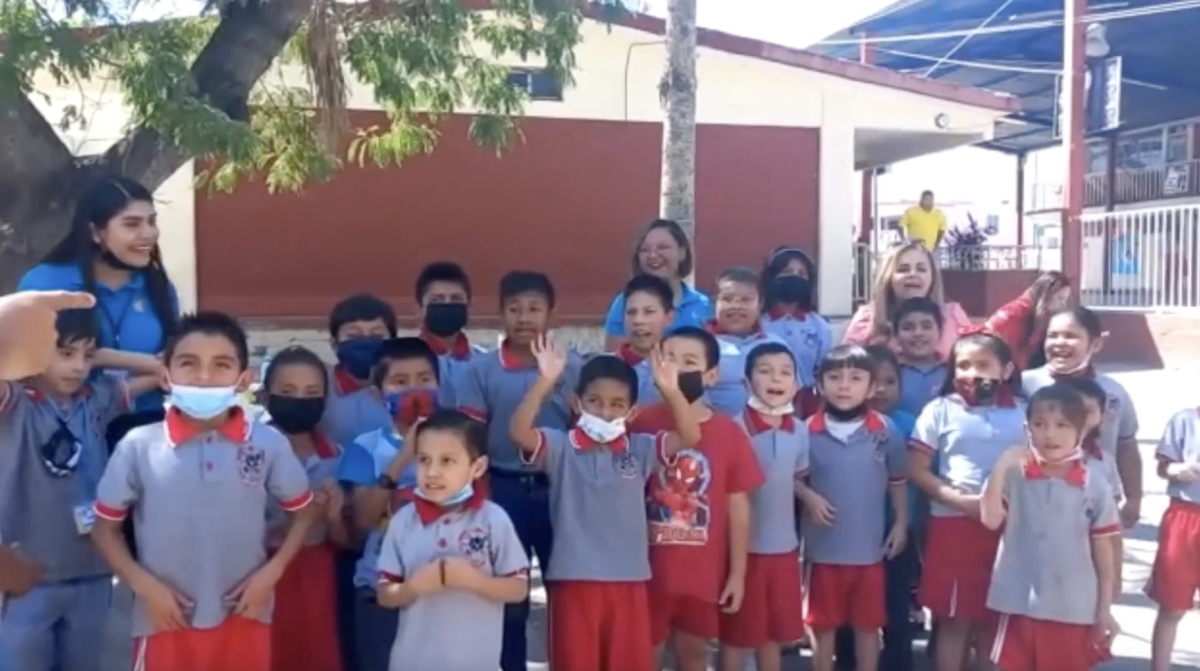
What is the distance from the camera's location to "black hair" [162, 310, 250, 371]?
3629 mm

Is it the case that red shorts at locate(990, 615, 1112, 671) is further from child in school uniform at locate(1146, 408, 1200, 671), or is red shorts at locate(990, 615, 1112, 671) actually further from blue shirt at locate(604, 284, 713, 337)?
blue shirt at locate(604, 284, 713, 337)

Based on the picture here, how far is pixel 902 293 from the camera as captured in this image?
536cm

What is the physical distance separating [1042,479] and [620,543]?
1.37m

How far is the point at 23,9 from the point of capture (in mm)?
5160

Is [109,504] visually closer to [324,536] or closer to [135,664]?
[135,664]

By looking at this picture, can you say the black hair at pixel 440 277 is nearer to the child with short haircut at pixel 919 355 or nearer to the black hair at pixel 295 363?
the black hair at pixel 295 363

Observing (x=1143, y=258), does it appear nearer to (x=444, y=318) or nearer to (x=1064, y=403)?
(x=1064, y=403)

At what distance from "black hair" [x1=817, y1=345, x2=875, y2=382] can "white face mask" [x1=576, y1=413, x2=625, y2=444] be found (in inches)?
38.0

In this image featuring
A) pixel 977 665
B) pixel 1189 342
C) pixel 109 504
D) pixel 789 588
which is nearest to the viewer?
pixel 109 504

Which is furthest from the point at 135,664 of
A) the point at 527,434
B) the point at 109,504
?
the point at 527,434

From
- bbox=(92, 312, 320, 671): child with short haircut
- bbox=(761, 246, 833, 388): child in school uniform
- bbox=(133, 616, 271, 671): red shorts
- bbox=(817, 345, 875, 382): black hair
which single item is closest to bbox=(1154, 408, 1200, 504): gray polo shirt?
bbox=(817, 345, 875, 382): black hair

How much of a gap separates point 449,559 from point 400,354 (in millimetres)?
870

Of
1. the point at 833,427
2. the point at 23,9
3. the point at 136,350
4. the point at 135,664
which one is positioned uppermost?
the point at 23,9

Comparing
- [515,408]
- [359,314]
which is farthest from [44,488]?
[515,408]
